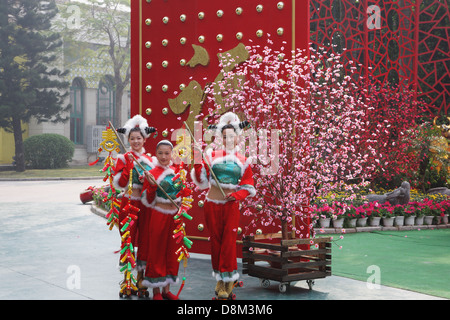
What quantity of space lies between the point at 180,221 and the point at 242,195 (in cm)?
59

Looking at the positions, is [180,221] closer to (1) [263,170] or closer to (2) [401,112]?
(1) [263,170]

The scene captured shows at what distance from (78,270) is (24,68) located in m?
21.8

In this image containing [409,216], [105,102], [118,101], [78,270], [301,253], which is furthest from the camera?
[105,102]

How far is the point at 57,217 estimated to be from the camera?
1108 cm

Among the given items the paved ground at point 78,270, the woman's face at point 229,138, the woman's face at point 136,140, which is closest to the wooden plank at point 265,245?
the paved ground at point 78,270

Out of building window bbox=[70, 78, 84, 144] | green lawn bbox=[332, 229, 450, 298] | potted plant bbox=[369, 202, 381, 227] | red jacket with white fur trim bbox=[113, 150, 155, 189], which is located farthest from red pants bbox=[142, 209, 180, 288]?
building window bbox=[70, 78, 84, 144]

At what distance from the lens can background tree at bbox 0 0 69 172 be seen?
80.2 feet

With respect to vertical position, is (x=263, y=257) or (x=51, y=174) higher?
(x=263, y=257)

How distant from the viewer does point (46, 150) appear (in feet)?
86.7

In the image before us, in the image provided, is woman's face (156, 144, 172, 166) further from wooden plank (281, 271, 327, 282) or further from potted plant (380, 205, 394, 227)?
potted plant (380, 205, 394, 227)

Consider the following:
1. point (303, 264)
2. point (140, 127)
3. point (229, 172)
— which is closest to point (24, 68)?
point (140, 127)

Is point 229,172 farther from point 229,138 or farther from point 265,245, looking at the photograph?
point 265,245

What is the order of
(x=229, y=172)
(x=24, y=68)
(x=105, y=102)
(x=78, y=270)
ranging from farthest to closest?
1. (x=105, y=102)
2. (x=24, y=68)
3. (x=78, y=270)
4. (x=229, y=172)

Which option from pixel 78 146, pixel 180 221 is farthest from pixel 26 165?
pixel 180 221
